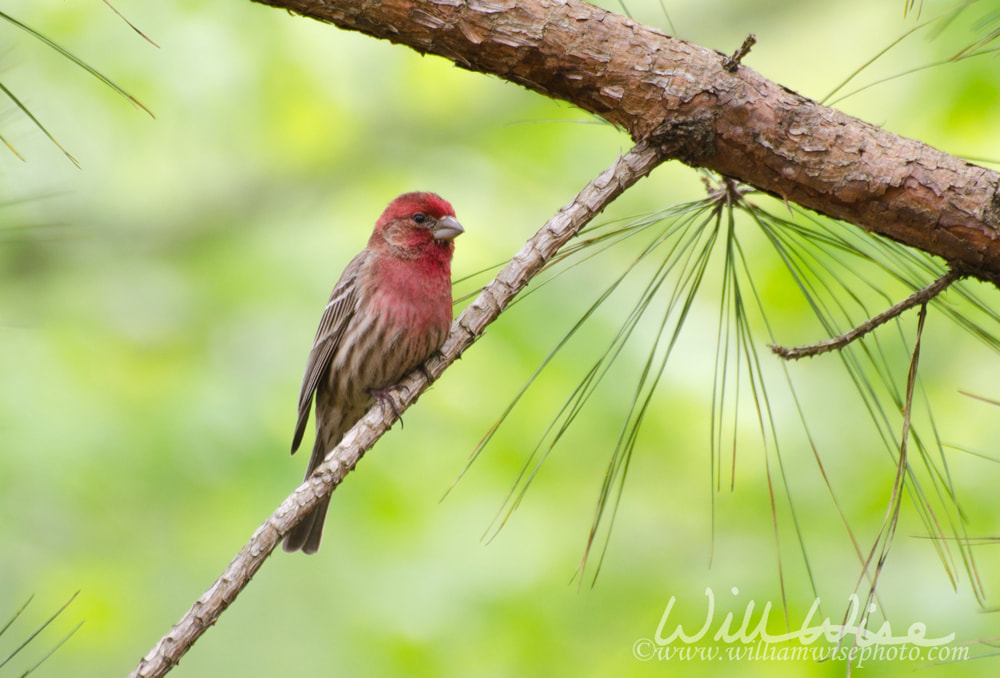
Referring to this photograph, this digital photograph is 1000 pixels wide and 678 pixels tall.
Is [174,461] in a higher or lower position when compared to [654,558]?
lower

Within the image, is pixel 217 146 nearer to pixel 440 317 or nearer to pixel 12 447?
pixel 12 447

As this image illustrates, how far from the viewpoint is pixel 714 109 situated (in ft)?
9.17

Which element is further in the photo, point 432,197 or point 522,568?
point 522,568

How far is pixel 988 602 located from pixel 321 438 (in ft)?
10.9

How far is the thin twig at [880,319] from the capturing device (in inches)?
106

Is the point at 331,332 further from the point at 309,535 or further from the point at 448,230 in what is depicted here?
the point at 309,535

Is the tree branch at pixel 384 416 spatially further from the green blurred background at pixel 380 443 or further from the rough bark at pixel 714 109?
the green blurred background at pixel 380 443

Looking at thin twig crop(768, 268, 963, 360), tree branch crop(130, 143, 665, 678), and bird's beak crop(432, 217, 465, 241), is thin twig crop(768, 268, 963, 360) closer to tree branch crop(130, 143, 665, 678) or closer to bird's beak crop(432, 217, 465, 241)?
tree branch crop(130, 143, 665, 678)

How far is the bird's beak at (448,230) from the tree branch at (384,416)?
1.38 metres

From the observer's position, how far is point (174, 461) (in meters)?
5.15

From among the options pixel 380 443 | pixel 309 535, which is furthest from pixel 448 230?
pixel 309 535

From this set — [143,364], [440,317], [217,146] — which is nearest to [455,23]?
[440,317]

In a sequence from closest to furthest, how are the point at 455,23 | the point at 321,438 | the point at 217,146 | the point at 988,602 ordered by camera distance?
the point at 455,23
the point at 988,602
the point at 321,438
the point at 217,146

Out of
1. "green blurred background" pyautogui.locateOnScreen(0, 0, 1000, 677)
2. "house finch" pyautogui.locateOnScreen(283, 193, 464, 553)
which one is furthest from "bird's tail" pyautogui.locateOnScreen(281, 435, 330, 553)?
"green blurred background" pyautogui.locateOnScreen(0, 0, 1000, 677)
